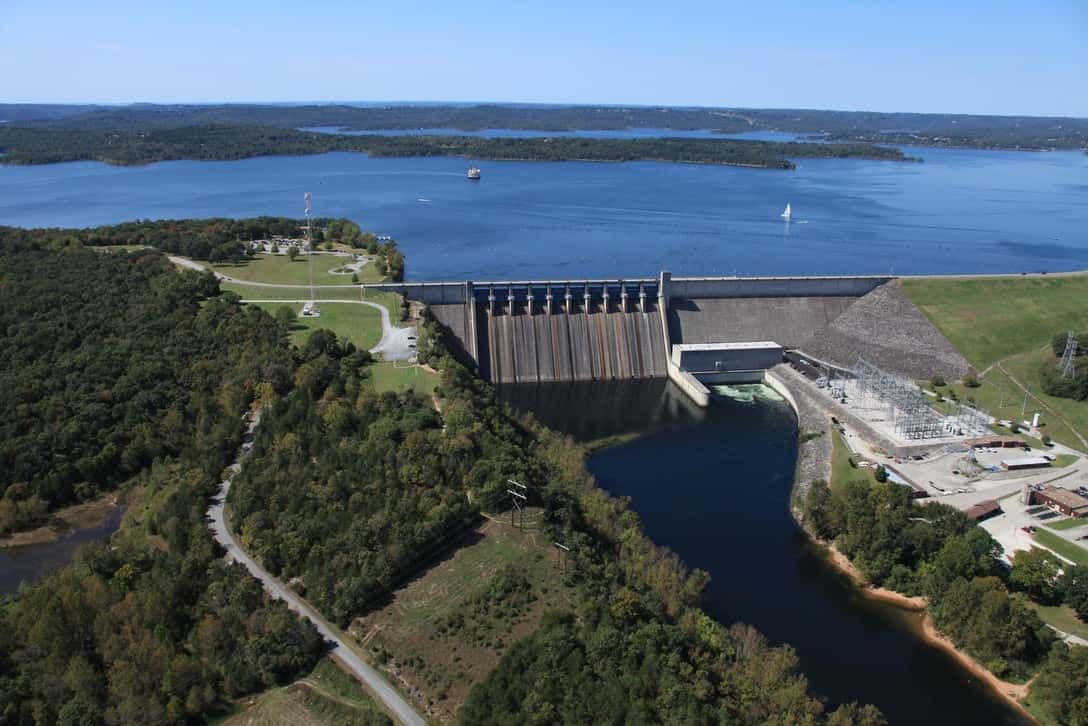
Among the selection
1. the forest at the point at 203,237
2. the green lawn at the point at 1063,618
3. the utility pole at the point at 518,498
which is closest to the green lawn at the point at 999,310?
the green lawn at the point at 1063,618

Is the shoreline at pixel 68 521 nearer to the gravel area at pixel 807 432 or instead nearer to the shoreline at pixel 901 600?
the shoreline at pixel 901 600

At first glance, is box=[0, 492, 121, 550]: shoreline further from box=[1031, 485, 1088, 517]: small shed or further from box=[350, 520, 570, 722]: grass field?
box=[1031, 485, 1088, 517]: small shed

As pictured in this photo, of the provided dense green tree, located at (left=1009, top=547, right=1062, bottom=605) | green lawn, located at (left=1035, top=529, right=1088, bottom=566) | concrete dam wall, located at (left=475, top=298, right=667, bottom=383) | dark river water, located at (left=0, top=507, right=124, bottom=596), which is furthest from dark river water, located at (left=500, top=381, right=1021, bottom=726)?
dark river water, located at (left=0, top=507, right=124, bottom=596)

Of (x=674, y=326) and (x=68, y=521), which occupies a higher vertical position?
(x=674, y=326)

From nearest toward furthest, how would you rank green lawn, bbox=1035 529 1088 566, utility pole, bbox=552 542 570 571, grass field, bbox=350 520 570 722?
grass field, bbox=350 520 570 722 → utility pole, bbox=552 542 570 571 → green lawn, bbox=1035 529 1088 566

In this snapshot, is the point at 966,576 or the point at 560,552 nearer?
the point at 560,552

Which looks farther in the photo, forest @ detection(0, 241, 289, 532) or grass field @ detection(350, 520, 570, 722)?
forest @ detection(0, 241, 289, 532)

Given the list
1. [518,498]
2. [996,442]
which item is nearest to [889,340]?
[996,442]

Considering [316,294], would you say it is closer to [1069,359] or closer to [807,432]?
[807,432]
